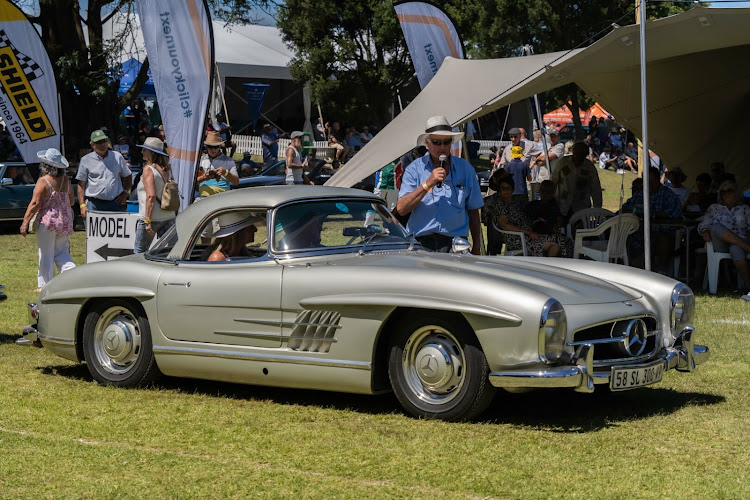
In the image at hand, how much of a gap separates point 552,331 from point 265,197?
2.29 meters

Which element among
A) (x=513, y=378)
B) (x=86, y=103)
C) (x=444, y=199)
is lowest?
(x=513, y=378)

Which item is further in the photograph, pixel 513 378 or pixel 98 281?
pixel 98 281

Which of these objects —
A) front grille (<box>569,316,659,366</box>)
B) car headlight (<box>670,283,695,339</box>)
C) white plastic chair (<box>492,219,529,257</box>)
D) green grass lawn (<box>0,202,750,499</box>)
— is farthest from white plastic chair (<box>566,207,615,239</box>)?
front grille (<box>569,316,659,366</box>)

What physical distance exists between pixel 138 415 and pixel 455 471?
2.27 metres

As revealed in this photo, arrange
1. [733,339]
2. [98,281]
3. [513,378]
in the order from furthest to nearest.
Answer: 1. [733,339]
2. [98,281]
3. [513,378]

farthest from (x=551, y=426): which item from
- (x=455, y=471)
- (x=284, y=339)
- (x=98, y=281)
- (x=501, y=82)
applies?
(x=501, y=82)

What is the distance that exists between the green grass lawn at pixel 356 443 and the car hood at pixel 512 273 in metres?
0.72

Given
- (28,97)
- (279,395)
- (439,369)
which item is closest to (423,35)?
(28,97)

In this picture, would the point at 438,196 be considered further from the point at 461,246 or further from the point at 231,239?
the point at 231,239

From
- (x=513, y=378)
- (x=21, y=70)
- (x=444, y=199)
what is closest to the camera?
(x=513, y=378)

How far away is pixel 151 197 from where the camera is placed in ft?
35.9

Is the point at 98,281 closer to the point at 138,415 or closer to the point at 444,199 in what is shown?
the point at 138,415

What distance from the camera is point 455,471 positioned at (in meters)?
5.07

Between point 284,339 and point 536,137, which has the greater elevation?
point 536,137
